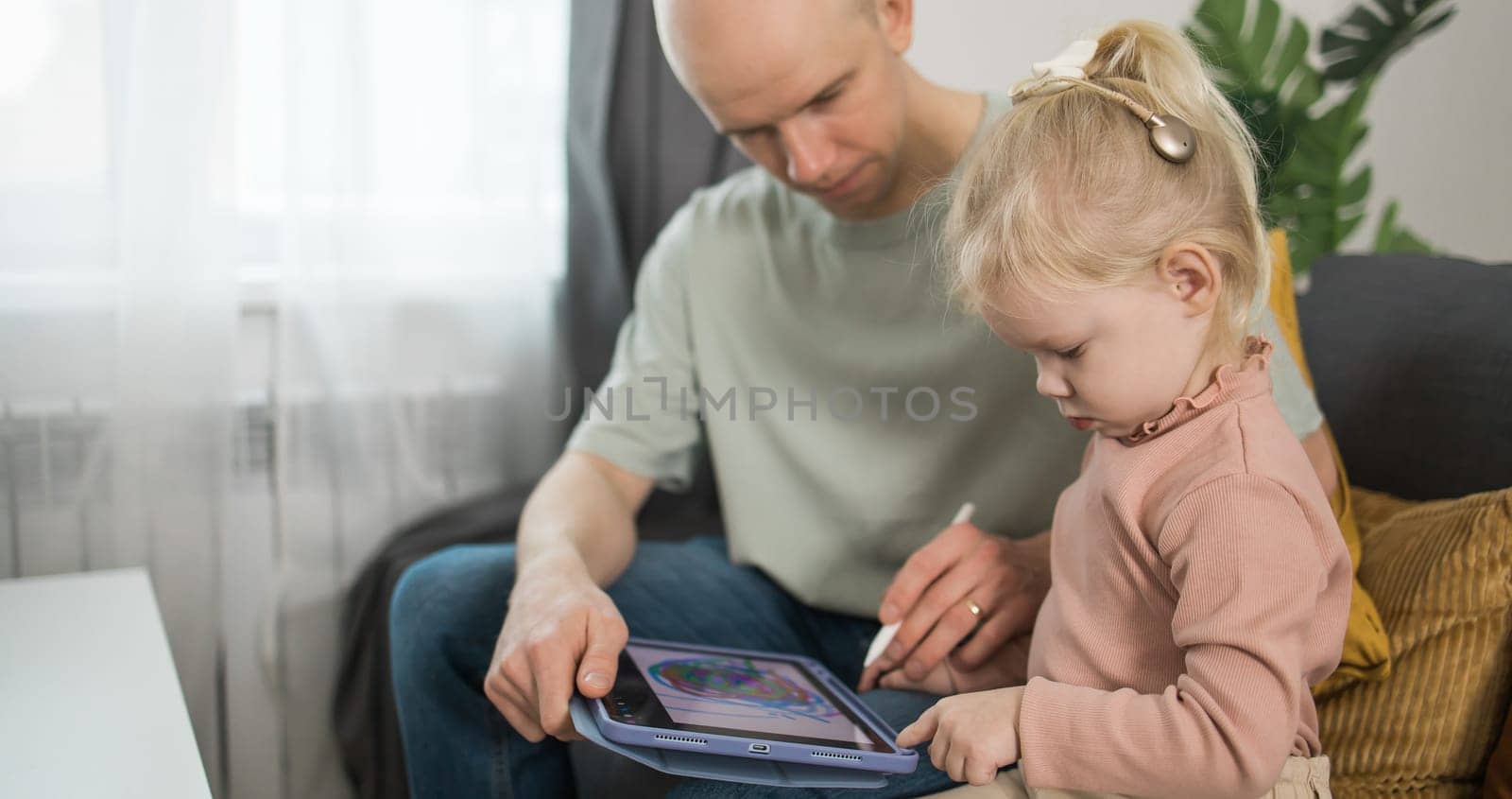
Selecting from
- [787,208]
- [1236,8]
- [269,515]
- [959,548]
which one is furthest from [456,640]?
[1236,8]

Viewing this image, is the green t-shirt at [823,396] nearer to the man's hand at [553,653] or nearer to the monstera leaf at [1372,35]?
the man's hand at [553,653]

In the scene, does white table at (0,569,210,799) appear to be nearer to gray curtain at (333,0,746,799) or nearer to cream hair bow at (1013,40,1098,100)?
gray curtain at (333,0,746,799)

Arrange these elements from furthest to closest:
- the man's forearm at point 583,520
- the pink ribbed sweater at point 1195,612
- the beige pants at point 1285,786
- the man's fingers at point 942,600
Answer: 1. the man's forearm at point 583,520
2. the man's fingers at point 942,600
3. the beige pants at point 1285,786
4. the pink ribbed sweater at point 1195,612

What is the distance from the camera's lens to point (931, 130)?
1196mm

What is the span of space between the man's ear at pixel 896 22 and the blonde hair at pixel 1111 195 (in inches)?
13.5

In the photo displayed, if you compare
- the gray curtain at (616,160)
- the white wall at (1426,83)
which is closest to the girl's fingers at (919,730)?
the gray curtain at (616,160)

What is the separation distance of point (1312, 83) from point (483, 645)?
154cm

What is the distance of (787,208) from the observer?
1350 mm

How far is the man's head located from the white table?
26.7 inches

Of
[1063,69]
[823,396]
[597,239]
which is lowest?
[823,396]

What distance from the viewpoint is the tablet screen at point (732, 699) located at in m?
0.84

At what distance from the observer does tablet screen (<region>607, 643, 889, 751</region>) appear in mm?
841

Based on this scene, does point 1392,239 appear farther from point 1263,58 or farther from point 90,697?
point 90,697

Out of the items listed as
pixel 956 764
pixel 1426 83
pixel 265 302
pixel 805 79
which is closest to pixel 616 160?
pixel 265 302
